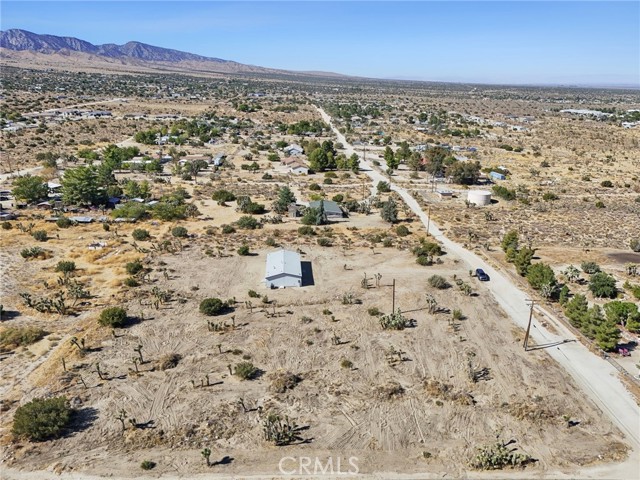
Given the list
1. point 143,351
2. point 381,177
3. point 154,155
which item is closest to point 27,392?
point 143,351

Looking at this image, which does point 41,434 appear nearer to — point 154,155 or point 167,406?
point 167,406

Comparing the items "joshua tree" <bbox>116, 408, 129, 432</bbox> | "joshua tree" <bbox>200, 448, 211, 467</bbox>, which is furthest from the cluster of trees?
"joshua tree" <bbox>200, 448, 211, 467</bbox>

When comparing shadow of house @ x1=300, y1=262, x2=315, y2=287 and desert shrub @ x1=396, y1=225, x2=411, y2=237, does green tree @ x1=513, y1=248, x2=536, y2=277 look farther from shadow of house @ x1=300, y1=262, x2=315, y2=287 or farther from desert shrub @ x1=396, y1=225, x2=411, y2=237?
shadow of house @ x1=300, y1=262, x2=315, y2=287

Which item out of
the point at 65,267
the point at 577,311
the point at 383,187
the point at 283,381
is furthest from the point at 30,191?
the point at 577,311

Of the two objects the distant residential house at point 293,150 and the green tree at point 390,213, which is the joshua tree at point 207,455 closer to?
the green tree at point 390,213

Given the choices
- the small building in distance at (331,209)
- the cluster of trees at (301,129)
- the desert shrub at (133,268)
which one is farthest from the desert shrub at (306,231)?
the cluster of trees at (301,129)
